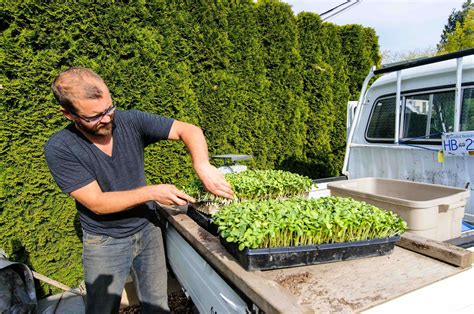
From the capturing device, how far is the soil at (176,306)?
360 centimetres

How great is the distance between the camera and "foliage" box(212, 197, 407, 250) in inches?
56.9

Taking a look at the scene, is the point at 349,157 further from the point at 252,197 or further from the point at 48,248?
the point at 48,248

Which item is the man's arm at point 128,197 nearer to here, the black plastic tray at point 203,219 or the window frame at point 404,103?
the black plastic tray at point 203,219

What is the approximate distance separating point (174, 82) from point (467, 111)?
3619 millimetres

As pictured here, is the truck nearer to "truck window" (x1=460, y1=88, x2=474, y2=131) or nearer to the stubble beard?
"truck window" (x1=460, y1=88, x2=474, y2=131)

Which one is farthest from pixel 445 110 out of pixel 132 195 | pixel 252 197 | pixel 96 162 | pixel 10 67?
pixel 10 67

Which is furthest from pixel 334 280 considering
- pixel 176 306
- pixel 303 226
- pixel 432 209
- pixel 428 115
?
pixel 176 306


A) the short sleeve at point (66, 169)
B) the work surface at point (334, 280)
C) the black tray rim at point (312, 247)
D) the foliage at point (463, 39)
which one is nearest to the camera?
the work surface at point (334, 280)

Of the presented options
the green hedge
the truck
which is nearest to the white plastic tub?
the truck

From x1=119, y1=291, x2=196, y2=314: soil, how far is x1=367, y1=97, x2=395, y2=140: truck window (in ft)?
9.97

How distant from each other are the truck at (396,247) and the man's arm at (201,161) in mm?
300

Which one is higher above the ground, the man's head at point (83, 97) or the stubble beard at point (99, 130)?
the man's head at point (83, 97)

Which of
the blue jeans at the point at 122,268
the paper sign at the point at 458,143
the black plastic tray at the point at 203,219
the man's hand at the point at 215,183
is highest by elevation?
the paper sign at the point at 458,143

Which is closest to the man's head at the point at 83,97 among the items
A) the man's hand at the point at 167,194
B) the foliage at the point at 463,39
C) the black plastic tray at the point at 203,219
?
the man's hand at the point at 167,194
